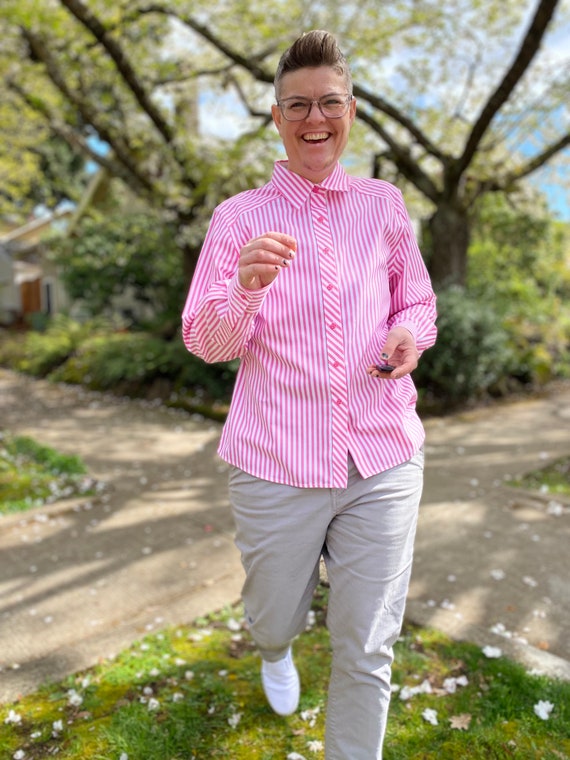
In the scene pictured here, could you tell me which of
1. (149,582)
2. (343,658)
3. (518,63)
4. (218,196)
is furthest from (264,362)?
(218,196)

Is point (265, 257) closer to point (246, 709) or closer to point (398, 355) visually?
point (398, 355)

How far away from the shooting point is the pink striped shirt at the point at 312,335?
1824mm

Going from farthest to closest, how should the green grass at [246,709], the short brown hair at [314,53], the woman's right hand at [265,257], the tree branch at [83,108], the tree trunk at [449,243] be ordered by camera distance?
the tree branch at [83,108], the tree trunk at [449,243], the green grass at [246,709], the short brown hair at [314,53], the woman's right hand at [265,257]

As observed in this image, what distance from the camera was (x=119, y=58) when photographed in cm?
796

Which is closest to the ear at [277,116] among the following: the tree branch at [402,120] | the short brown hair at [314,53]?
the short brown hair at [314,53]

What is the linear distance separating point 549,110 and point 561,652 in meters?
7.96

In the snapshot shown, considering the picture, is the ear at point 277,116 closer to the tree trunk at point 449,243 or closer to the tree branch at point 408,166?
the tree branch at point 408,166

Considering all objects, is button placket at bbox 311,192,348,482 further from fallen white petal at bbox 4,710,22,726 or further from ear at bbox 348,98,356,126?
fallen white petal at bbox 4,710,22,726

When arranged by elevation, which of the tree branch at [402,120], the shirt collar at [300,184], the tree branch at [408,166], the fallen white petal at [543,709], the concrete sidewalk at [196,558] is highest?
the tree branch at [402,120]

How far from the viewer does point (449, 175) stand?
27.2ft

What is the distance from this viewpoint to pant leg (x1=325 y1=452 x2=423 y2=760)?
1809 millimetres

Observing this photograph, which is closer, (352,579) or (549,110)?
(352,579)

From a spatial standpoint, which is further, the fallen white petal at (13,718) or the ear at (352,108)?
the fallen white petal at (13,718)

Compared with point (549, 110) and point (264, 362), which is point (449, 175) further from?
point (264, 362)
